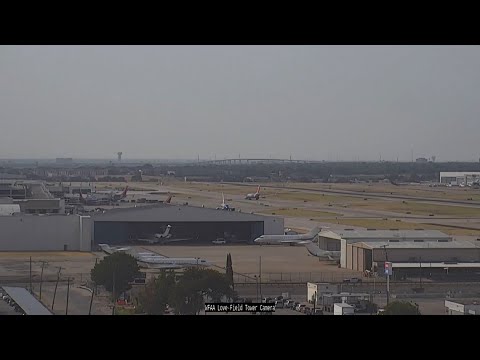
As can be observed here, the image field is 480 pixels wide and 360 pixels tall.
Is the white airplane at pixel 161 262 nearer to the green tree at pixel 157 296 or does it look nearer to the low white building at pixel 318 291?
the low white building at pixel 318 291

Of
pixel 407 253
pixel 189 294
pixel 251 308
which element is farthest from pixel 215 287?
pixel 407 253

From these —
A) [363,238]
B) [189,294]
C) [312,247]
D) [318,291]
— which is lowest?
[312,247]

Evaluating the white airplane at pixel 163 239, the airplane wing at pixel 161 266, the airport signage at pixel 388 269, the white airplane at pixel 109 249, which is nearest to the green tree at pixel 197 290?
the airplane wing at pixel 161 266

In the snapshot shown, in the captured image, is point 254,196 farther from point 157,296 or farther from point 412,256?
point 157,296

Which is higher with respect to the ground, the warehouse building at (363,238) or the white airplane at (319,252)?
the warehouse building at (363,238)

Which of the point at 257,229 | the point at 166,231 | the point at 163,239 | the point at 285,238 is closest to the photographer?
the point at 163,239
